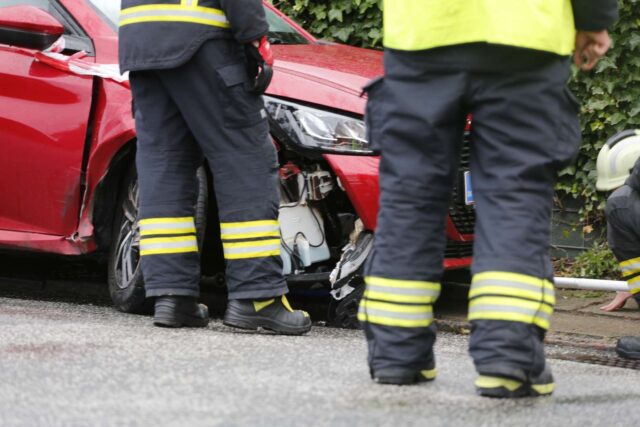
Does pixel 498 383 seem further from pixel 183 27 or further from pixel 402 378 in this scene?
pixel 183 27

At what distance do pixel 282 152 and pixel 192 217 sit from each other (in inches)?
21.0

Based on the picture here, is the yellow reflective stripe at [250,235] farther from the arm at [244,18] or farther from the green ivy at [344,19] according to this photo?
the green ivy at [344,19]

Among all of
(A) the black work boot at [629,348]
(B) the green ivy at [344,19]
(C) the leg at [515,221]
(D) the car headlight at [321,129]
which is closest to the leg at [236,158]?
(D) the car headlight at [321,129]

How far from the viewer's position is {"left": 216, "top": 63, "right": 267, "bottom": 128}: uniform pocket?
15.8 feet

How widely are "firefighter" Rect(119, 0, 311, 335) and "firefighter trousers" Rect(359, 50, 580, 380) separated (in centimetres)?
130

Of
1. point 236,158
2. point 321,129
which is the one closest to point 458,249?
point 321,129

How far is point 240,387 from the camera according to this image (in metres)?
3.39

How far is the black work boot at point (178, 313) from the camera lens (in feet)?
16.3

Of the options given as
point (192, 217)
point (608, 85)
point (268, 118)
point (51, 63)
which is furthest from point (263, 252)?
point (608, 85)

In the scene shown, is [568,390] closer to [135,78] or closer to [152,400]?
[152,400]

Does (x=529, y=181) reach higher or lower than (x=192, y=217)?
higher

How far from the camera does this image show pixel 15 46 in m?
5.79

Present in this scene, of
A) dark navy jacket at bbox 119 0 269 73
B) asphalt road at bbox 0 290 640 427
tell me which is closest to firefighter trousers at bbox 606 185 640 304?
asphalt road at bbox 0 290 640 427

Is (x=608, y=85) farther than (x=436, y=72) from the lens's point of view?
Yes
